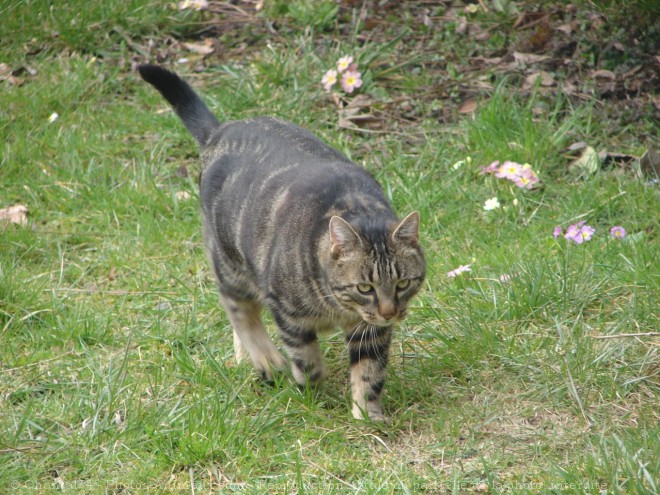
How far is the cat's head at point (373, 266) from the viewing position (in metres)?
3.58

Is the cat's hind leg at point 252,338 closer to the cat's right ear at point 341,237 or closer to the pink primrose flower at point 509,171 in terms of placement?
the cat's right ear at point 341,237

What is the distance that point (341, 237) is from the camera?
3562mm

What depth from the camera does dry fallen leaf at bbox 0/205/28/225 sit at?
5387 mm

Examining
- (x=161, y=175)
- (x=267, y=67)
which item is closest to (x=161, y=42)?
(x=267, y=67)

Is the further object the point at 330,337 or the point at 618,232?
the point at 618,232

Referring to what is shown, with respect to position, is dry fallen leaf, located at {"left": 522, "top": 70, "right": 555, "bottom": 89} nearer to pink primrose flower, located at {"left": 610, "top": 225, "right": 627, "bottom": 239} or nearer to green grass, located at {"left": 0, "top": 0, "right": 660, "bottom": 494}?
green grass, located at {"left": 0, "top": 0, "right": 660, "bottom": 494}

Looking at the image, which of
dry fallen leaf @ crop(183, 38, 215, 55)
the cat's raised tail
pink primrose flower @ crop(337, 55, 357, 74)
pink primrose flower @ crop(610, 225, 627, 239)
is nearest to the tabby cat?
the cat's raised tail

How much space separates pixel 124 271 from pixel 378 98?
2.09 metres

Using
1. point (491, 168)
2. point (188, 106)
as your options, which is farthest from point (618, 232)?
point (188, 106)

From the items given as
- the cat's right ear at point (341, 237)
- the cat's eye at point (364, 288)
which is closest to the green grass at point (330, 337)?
the cat's eye at point (364, 288)

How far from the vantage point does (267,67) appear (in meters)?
6.28

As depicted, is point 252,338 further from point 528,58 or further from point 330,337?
point 528,58

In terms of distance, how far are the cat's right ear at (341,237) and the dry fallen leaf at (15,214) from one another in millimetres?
2467

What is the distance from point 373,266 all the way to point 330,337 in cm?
89
